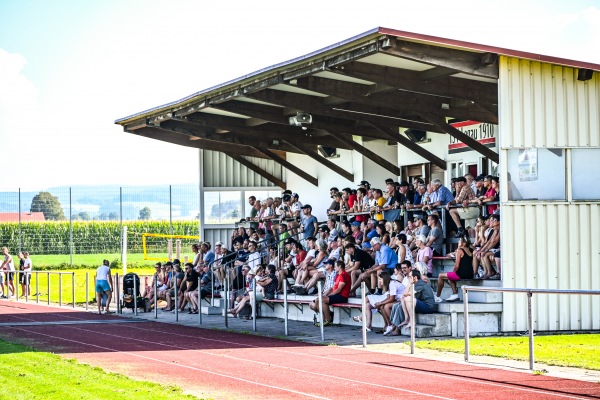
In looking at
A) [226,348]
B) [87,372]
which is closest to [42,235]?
[226,348]

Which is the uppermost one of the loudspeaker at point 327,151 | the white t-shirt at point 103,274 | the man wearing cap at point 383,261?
the loudspeaker at point 327,151

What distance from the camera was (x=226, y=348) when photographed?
17.8m

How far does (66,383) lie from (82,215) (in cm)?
3192

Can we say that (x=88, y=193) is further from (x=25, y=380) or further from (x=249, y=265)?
(x=25, y=380)

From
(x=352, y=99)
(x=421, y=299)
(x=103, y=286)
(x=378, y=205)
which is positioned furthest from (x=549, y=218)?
(x=103, y=286)

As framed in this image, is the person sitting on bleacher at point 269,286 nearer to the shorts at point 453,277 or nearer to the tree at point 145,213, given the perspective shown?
the shorts at point 453,277

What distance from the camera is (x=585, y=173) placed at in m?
19.8

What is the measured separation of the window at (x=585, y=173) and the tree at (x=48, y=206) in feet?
92.5

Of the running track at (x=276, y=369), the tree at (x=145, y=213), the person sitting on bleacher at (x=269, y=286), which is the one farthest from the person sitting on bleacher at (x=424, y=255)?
the tree at (x=145, y=213)

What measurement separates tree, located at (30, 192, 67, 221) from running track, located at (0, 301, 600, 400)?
863 inches

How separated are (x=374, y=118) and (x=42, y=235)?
21538 millimetres

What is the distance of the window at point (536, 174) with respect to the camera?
1953 cm

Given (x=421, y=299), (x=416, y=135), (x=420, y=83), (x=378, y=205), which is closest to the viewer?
(x=421, y=299)

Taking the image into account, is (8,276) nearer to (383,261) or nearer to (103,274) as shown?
(103,274)
